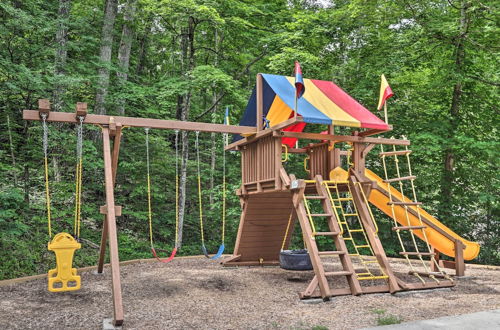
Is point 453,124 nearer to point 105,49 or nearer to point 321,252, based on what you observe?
point 321,252

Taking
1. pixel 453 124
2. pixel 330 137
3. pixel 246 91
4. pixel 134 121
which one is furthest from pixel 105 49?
pixel 453 124

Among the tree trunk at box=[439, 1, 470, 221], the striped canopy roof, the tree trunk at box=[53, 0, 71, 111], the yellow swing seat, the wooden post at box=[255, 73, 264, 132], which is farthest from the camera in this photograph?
the tree trunk at box=[439, 1, 470, 221]

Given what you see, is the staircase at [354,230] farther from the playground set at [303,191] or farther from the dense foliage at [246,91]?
the dense foliage at [246,91]

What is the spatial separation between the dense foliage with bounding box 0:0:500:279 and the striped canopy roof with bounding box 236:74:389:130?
A: 2.87 metres

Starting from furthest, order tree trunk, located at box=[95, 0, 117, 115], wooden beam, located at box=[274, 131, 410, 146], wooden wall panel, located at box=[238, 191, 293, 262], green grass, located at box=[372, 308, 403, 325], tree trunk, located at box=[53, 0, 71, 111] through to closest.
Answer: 1. tree trunk, located at box=[95, 0, 117, 115]
2. tree trunk, located at box=[53, 0, 71, 111]
3. wooden wall panel, located at box=[238, 191, 293, 262]
4. wooden beam, located at box=[274, 131, 410, 146]
5. green grass, located at box=[372, 308, 403, 325]

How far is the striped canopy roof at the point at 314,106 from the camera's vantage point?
7418 millimetres

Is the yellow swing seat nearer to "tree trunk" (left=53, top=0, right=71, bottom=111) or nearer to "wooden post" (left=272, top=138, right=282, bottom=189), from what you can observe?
"wooden post" (left=272, top=138, right=282, bottom=189)

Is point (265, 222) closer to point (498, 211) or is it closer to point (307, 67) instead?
point (307, 67)

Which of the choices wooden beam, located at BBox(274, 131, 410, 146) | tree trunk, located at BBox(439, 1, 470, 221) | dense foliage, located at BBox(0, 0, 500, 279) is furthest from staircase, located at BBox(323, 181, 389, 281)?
dense foliage, located at BBox(0, 0, 500, 279)

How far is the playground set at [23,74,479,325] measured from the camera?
663 cm

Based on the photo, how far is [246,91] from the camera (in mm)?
13688

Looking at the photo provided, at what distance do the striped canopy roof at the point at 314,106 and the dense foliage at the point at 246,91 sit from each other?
287cm

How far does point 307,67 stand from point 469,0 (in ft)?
14.9

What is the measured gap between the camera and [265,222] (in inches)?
378
